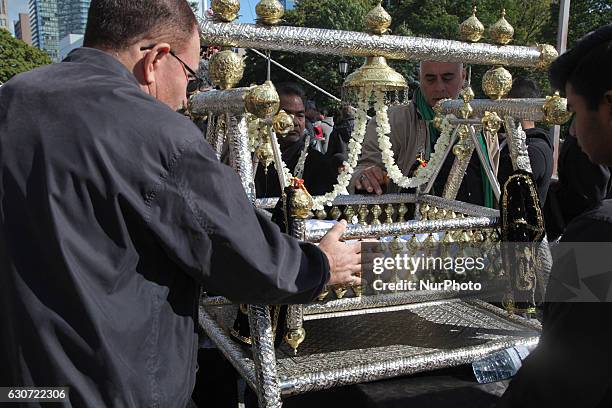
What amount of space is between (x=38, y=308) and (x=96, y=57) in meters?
0.55

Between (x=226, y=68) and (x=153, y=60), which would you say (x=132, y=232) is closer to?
(x=153, y=60)

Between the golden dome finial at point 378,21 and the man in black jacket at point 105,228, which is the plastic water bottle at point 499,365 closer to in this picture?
the man in black jacket at point 105,228

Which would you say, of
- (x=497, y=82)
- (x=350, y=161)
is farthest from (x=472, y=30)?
(x=350, y=161)

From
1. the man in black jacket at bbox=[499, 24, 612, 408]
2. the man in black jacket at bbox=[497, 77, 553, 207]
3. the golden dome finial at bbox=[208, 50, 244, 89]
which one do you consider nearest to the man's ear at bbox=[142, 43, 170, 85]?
the golden dome finial at bbox=[208, 50, 244, 89]

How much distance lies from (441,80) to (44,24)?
87365 mm

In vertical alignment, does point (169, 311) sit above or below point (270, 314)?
above

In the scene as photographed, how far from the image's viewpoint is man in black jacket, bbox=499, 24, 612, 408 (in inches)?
38.4

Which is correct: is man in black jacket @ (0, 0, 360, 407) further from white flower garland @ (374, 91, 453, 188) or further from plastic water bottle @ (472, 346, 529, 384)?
white flower garland @ (374, 91, 453, 188)

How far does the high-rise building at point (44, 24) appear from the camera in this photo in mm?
71625

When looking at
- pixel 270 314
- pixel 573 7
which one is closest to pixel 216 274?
pixel 270 314

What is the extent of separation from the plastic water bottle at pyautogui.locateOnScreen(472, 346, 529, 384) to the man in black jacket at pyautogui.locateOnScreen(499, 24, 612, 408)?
3.04ft

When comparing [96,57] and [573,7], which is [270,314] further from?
[573,7]

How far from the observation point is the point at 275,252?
1.19 m

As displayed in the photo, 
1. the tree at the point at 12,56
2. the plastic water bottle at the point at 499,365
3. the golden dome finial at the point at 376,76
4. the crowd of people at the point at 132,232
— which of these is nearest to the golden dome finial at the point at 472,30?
the golden dome finial at the point at 376,76
